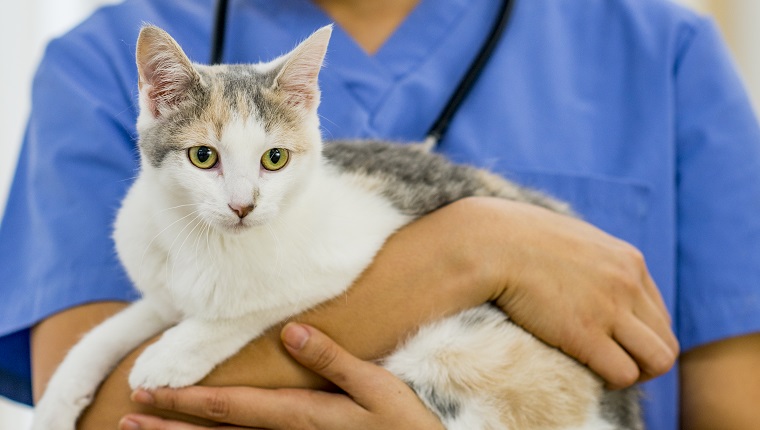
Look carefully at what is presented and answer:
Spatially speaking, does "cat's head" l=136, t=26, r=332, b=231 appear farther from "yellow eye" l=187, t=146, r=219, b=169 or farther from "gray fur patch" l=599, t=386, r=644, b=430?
"gray fur patch" l=599, t=386, r=644, b=430

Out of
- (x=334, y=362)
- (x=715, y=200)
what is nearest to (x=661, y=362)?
(x=715, y=200)

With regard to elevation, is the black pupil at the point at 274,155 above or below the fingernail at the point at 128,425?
above

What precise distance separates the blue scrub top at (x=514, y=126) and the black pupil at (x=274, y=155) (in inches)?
10.1

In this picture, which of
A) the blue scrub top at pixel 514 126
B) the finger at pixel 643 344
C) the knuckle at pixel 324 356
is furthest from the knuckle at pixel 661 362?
the knuckle at pixel 324 356

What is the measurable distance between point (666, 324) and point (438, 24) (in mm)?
560

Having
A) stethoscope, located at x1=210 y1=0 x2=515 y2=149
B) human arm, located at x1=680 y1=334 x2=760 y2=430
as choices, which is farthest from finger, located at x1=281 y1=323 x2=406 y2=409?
human arm, located at x1=680 y1=334 x2=760 y2=430

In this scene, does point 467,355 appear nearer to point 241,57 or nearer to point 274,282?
point 274,282

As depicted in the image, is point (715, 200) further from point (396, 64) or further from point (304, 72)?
point (304, 72)

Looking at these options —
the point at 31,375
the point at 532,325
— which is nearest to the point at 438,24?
the point at 532,325

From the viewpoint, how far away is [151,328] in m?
0.84

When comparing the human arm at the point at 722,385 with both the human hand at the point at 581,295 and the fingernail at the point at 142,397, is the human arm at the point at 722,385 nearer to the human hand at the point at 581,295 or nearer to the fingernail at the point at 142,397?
the human hand at the point at 581,295

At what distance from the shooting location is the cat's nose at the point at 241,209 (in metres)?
0.63

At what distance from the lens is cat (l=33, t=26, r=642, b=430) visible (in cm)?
66

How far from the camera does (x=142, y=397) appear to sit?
728 millimetres
